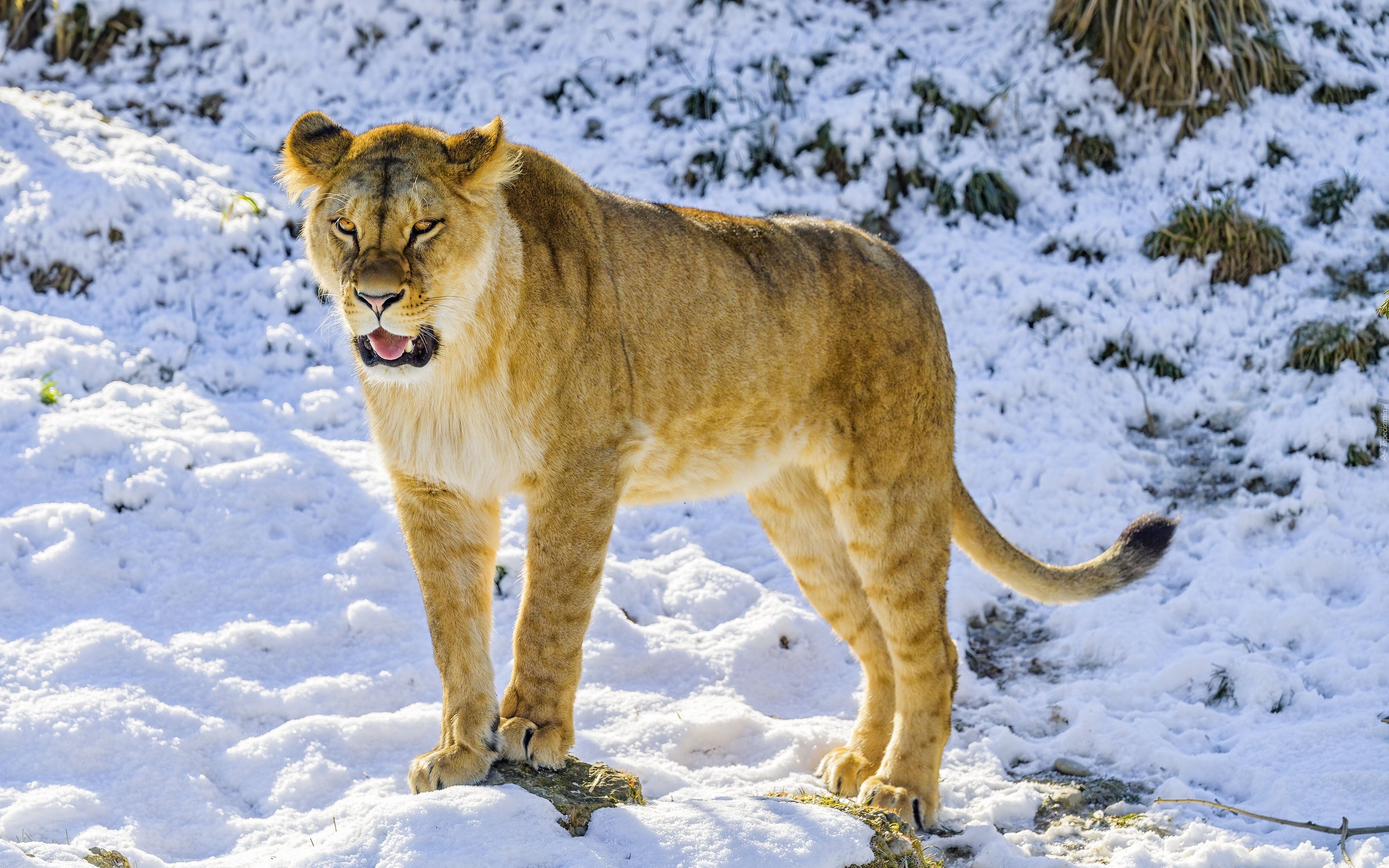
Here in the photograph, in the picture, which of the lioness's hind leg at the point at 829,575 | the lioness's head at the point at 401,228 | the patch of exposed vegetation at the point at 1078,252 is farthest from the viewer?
the patch of exposed vegetation at the point at 1078,252

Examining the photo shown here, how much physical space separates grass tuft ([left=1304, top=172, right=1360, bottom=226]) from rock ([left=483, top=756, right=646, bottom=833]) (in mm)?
5876

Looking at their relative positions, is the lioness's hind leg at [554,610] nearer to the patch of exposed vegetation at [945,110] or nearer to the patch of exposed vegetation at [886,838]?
the patch of exposed vegetation at [886,838]

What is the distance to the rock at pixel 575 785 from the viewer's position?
333 cm

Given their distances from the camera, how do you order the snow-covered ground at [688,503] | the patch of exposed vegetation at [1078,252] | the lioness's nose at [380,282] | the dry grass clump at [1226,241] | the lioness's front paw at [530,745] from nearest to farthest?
the lioness's nose at [380,282]
the lioness's front paw at [530,745]
the snow-covered ground at [688,503]
the dry grass clump at [1226,241]
the patch of exposed vegetation at [1078,252]

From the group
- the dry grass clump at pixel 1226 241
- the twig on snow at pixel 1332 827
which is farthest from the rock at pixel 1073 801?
the dry grass clump at pixel 1226 241

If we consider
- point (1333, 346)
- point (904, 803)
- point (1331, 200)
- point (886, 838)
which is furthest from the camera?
point (1331, 200)

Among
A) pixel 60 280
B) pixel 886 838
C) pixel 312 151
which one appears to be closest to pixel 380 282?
pixel 312 151

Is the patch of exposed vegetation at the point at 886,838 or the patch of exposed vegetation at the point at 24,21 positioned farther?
the patch of exposed vegetation at the point at 24,21

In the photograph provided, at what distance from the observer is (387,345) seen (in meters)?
3.46

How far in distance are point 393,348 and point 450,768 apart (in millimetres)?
1178

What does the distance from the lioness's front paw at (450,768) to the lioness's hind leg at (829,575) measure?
5.57 feet

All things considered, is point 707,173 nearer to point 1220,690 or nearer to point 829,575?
point 829,575

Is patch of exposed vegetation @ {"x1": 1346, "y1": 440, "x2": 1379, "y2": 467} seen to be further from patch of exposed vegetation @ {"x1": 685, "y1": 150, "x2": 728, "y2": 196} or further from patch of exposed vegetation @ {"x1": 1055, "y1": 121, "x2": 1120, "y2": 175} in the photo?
patch of exposed vegetation @ {"x1": 685, "y1": 150, "x2": 728, "y2": 196}

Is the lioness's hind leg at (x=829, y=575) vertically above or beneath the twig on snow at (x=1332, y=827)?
above
